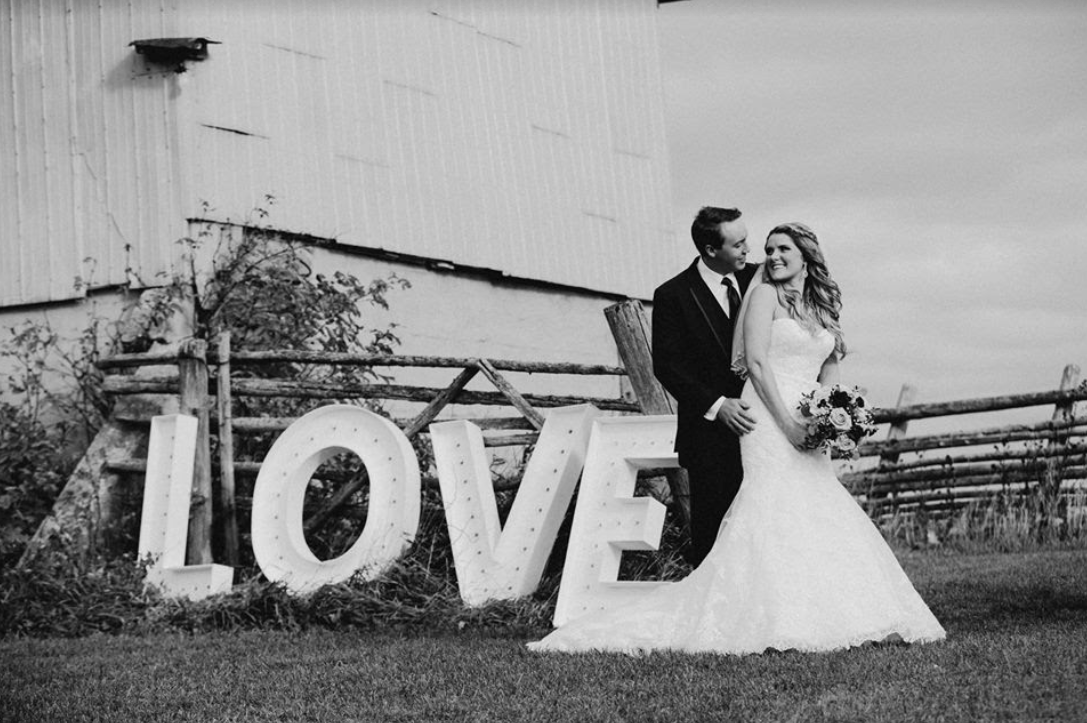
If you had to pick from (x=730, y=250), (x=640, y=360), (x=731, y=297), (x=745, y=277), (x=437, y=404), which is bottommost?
(x=437, y=404)

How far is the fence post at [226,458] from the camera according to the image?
9625 mm

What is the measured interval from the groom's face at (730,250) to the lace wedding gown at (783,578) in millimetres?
579

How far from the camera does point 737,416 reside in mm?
6406

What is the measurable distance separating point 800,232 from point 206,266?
629 centimetres

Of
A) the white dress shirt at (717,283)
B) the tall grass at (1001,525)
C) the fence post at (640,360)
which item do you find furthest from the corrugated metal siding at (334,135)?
the white dress shirt at (717,283)

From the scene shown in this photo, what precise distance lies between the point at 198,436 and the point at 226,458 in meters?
0.25

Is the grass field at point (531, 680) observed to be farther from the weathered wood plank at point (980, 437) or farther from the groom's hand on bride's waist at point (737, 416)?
the weathered wood plank at point (980, 437)

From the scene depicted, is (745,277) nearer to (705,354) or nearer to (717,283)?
(717,283)

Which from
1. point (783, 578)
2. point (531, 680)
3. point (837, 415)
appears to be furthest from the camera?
point (837, 415)

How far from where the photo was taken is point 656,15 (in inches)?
594

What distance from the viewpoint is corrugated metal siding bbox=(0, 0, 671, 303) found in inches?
449

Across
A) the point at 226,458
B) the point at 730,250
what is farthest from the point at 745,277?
the point at 226,458

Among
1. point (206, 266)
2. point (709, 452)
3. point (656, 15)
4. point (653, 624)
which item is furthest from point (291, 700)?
point (656, 15)

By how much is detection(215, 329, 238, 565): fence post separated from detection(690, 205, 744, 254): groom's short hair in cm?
440
